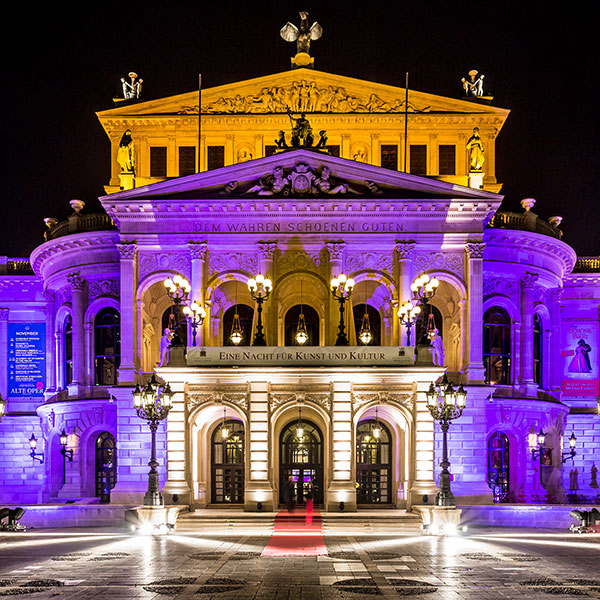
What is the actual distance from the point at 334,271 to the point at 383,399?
8090mm

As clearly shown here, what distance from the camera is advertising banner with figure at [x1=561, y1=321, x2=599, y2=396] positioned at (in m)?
60.7

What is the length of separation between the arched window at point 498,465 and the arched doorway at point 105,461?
21.5m

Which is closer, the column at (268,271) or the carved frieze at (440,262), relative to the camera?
the column at (268,271)

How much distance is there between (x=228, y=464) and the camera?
4944 cm

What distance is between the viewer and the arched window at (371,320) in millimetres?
54625

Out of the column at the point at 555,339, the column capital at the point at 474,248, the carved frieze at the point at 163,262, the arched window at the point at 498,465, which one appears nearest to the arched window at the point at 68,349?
the carved frieze at the point at 163,262

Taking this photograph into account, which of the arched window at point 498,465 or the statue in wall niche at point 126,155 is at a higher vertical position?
the statue in wall niche at point 126,155

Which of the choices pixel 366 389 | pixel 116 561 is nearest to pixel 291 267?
pixel 366 389

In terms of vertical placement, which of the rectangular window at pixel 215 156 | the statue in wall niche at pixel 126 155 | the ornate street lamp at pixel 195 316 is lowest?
the ornate street lamp at pixel 195 316

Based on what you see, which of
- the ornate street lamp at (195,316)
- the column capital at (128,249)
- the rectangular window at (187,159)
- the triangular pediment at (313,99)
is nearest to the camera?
the ornate street lamp at (195,316)

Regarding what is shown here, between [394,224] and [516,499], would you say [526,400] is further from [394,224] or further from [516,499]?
[394,224]

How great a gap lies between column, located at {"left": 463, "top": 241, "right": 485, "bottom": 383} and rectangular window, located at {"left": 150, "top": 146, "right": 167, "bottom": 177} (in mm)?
18548

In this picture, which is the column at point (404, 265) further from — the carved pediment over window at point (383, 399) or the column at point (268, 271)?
the column at point (268, 271)

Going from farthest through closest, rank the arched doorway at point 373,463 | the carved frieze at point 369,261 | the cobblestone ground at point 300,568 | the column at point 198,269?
the carved frieze at point 369,261, the column at point 198,269, the arched doorway at point 373,463, the cobblestone ground at point 300,568
